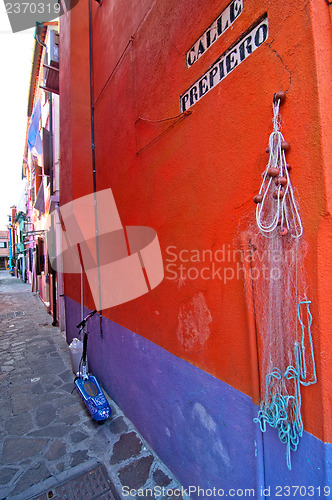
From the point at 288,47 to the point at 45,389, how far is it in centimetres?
559

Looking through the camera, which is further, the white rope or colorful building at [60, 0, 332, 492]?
the white rope

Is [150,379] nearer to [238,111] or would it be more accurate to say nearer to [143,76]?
[238,111]

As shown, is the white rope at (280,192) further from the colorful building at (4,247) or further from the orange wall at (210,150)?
the colorful building at (4,247)

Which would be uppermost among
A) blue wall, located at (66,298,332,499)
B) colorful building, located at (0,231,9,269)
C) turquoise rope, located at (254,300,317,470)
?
colorful building, located at (0,231,9,269)

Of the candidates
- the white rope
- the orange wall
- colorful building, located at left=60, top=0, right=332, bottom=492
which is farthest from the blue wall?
the white rope

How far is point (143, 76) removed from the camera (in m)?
3.00

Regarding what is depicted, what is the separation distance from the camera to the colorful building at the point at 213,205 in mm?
1346

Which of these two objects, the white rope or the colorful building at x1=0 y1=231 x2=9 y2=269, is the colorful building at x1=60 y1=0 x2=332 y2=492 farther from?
the colorful building at x1=0 y1=231 x2=9 y2=269

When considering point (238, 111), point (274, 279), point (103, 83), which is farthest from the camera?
point (103, 83)

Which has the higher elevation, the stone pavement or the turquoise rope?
the turquoise rope

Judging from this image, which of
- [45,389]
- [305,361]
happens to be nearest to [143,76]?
[305,361]

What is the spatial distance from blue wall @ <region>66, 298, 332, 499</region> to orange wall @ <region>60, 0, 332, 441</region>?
0.15 metres

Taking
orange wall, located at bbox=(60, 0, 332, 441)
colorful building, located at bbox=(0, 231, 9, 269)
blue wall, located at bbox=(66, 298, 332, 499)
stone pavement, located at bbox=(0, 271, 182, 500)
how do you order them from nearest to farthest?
orange wall, located at bbox=(60, 0, 332, 441)
blue wall, located at bbox=(66, 298, 332, 499)
stone pavement, located at bbox=(0, 271, 182, 500)
colorful building, located at bbox=(0, 231, 9, 269)

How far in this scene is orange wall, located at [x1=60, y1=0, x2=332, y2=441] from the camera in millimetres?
→ 1338
